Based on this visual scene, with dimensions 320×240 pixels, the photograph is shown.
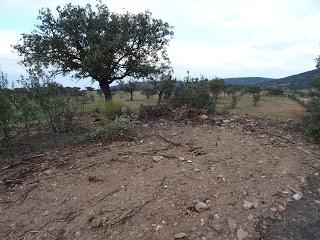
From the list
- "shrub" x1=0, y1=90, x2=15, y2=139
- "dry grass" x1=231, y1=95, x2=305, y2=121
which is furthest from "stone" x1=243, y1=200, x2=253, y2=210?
"dry grass" x1=231, y1=95, x2=305, y2=121

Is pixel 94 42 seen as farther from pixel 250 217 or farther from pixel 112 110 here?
pixel 250 217

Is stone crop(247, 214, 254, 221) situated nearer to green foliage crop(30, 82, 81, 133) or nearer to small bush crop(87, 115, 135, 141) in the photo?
small bush crop(87, 115, 135, 141)

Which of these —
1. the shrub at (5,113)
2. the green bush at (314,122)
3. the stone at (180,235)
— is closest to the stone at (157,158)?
the stone at (180,235)

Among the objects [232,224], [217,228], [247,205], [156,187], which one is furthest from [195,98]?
[217,228]

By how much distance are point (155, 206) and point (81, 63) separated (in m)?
12.9

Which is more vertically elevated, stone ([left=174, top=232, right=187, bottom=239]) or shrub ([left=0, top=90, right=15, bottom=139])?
shrub ([left=0, top=90, right=15, bottom=139])

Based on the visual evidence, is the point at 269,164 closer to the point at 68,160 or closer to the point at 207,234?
the point at 207,234

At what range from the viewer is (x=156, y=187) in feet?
21.0

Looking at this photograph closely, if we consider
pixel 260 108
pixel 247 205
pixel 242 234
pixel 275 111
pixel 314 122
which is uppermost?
pixel 314 122

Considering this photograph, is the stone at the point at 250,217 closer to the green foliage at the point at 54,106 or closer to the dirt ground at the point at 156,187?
the dirt ground at the point at 156,187

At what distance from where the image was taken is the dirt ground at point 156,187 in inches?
213

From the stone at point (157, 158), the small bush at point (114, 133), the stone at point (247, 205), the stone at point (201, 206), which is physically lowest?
the stone at point (247, 205)

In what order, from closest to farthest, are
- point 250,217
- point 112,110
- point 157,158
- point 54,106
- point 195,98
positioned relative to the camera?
point 250,217
point 157,158
point 54,106
point 112,110
point 195,98

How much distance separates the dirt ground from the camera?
5.41 metres
